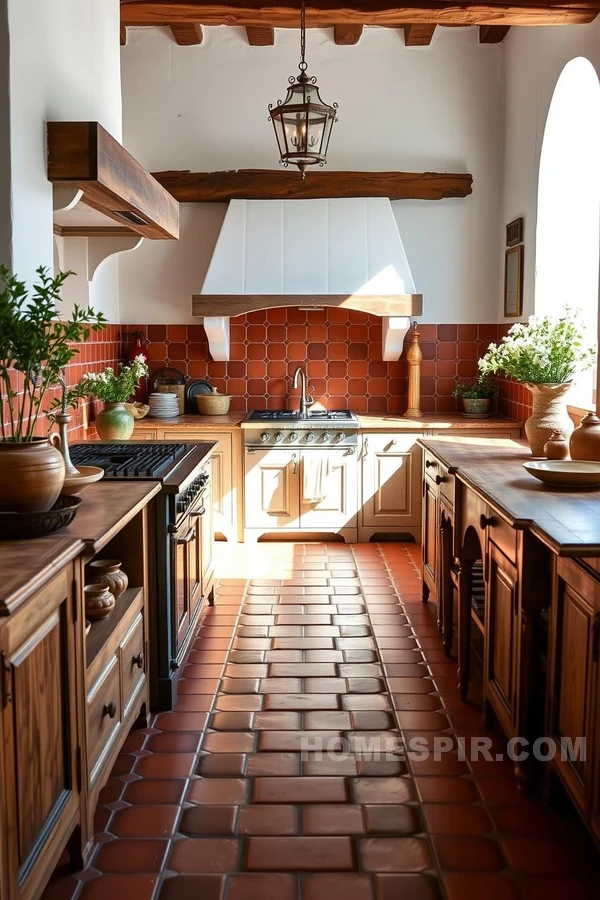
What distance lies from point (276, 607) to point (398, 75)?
13.4 ft

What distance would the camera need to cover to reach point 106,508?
111 inches

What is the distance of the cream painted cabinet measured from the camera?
246 inches

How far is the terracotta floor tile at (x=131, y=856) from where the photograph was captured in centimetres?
246

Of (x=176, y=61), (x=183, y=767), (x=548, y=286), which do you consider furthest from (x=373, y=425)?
(x=183, y=767)

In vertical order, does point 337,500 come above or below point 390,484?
below

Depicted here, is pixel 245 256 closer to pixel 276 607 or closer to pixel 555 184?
pixel 555 184

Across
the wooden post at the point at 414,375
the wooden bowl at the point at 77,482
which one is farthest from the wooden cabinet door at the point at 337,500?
the wooden bowl at the point at 77,482

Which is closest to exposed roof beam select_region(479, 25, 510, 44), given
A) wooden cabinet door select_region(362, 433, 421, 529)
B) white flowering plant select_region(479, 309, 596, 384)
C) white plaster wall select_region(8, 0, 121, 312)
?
wooden cabinet door select_region(362, 433, 421, 529)

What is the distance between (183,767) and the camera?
308cm

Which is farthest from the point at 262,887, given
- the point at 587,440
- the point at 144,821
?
the point at 587,440

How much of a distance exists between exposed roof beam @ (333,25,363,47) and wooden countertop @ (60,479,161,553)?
4.34m

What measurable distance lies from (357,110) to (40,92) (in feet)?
12.8

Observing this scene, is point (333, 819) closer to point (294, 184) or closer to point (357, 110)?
point (294, 184)

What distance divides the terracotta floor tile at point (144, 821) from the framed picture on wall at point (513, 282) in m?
4.34
